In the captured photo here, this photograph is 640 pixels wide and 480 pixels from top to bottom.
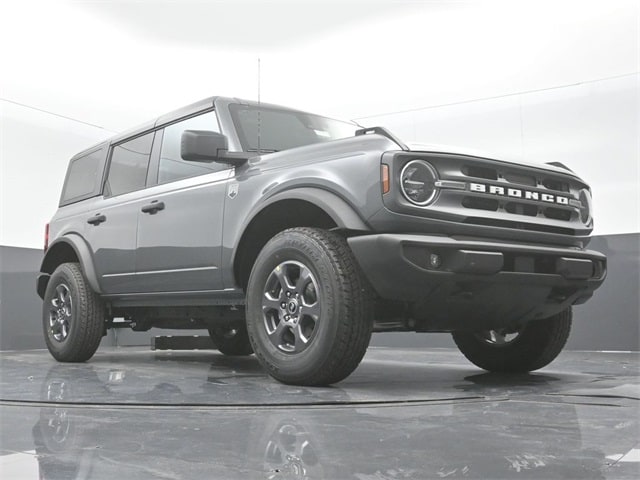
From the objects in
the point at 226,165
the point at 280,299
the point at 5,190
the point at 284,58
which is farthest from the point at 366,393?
the point at 284,58

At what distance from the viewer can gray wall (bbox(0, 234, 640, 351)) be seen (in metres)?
7.00

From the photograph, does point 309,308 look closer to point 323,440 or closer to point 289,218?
point 289,218

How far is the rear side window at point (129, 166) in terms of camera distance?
5312mm

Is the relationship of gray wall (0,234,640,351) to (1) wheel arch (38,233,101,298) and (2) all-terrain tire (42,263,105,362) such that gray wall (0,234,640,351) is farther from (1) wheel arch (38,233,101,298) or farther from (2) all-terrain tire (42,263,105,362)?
(2) all-terrain tire (42,263,105,362)

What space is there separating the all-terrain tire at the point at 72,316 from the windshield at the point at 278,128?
2.02 meters

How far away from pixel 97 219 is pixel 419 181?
3081mm

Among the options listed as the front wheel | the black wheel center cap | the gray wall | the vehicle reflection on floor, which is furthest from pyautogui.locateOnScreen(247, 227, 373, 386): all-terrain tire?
the gray wall

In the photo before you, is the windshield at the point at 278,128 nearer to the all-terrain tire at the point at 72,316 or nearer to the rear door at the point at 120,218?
the rear door at the point at 120,218

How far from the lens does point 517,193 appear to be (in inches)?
144

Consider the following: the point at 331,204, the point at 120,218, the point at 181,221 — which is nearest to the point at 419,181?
the point at 331,204

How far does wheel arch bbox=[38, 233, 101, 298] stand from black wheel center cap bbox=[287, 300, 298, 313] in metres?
Result: 2.40

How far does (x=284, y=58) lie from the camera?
9.25 m

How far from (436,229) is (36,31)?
678 cm

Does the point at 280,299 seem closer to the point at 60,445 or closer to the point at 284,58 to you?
the point at 60,445
